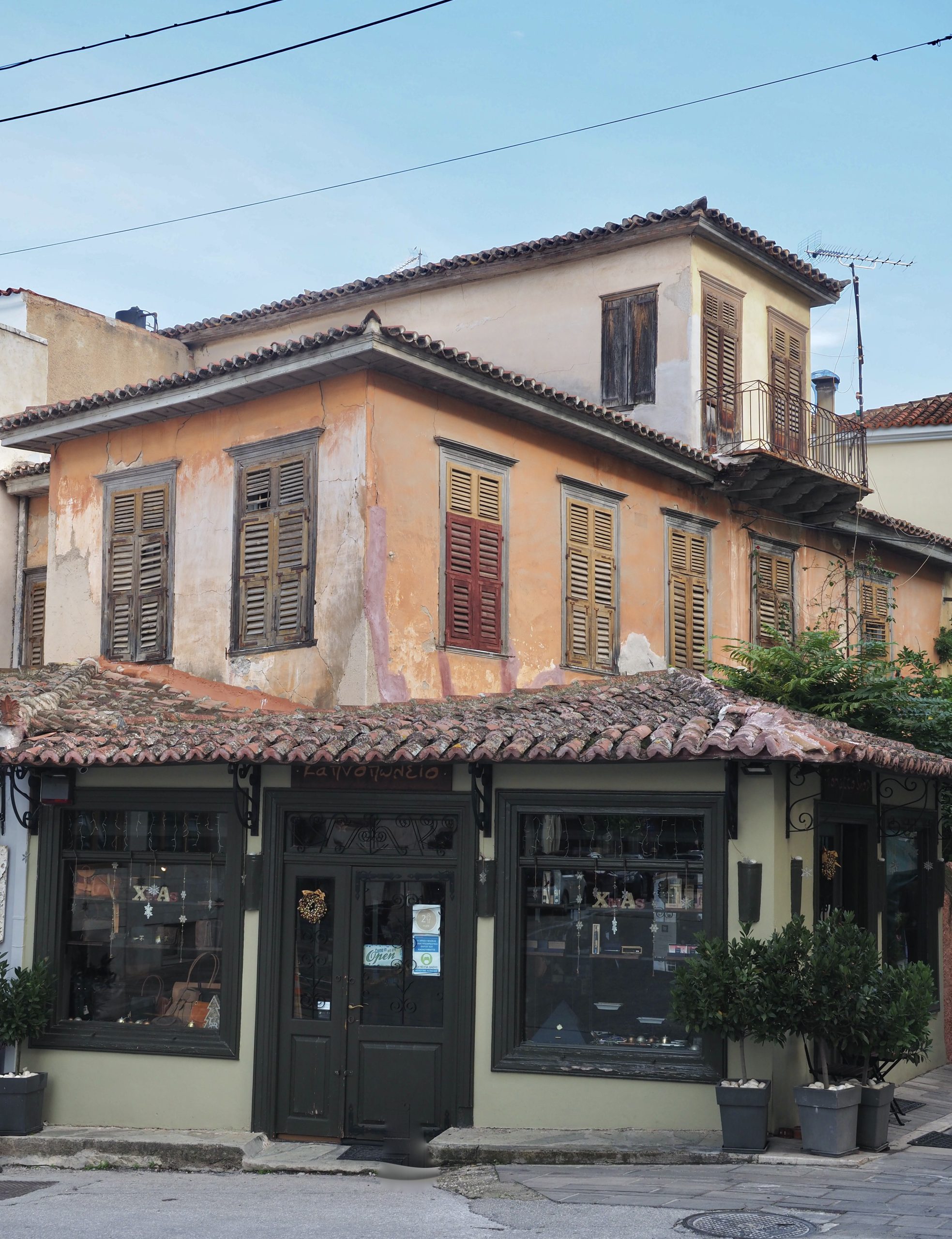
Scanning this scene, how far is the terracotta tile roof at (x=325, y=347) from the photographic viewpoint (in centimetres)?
1377

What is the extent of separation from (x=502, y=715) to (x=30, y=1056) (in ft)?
17.1

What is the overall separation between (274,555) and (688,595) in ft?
19.5

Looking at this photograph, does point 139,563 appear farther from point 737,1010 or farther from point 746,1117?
point 746,1117

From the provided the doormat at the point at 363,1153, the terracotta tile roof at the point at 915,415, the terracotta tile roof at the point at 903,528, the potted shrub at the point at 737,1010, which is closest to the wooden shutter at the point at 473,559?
the doormat at the point at 363,1153

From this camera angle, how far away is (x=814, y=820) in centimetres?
1155

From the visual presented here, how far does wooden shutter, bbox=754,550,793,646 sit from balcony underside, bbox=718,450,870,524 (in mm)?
711

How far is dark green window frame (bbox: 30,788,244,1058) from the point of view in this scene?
12.5 meters

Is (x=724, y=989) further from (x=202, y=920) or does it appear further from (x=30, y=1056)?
(x=30, y=1056)

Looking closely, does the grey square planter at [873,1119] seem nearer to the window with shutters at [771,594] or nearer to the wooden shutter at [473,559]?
the wooden shutter at [473,559]

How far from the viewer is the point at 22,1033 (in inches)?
494

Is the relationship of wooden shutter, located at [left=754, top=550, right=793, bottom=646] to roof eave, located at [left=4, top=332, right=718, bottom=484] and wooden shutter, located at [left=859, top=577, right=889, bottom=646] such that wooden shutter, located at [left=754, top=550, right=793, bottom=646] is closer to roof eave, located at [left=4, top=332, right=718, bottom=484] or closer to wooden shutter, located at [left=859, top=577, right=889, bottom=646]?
wooden shutter, located at [left=859, top=577, right=889, bottom=646]

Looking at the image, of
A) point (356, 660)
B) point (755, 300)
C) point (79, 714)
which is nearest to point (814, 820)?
point (356, 660)

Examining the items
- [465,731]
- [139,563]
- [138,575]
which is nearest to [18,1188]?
[465,731]

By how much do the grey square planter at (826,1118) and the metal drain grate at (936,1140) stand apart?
100cm
